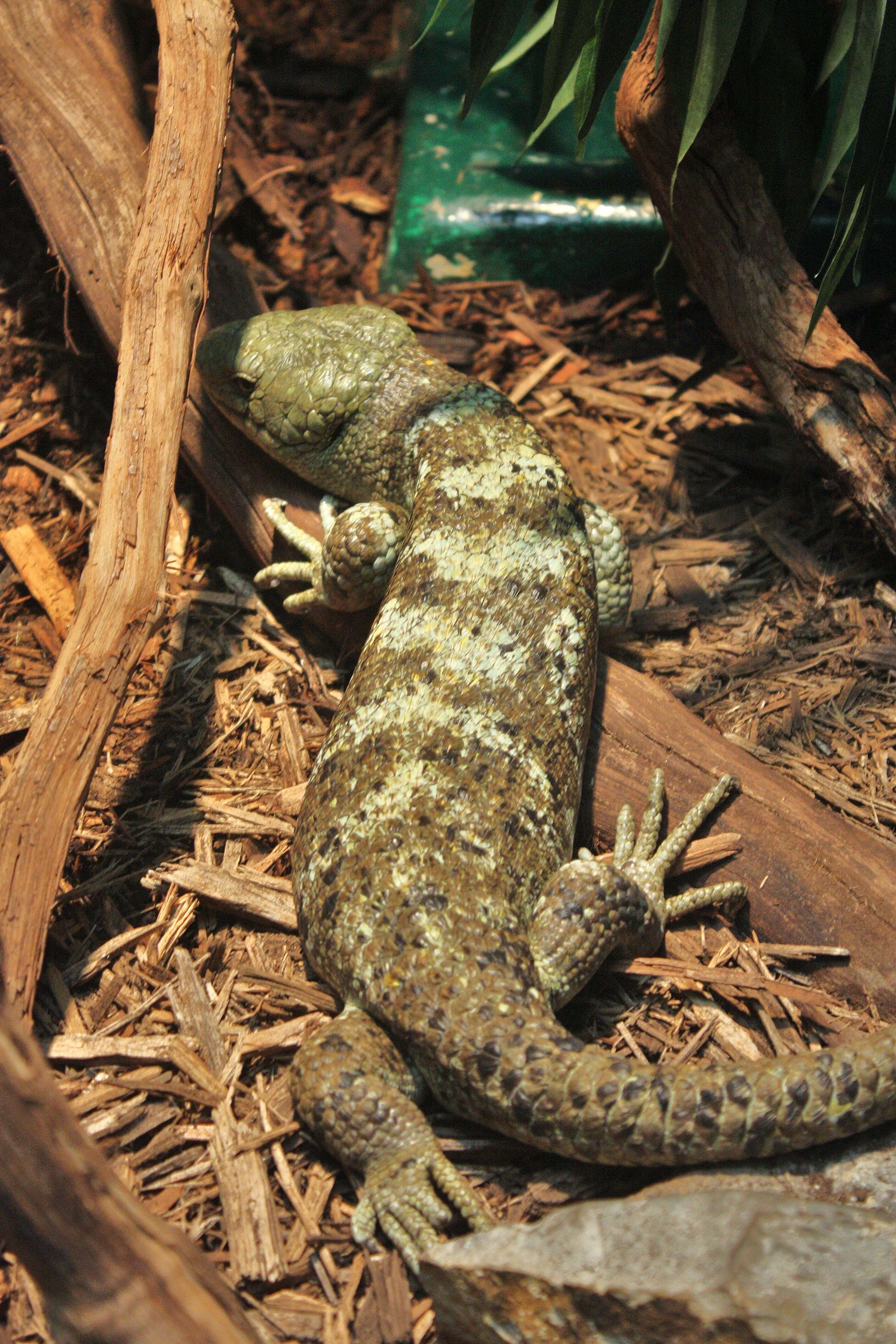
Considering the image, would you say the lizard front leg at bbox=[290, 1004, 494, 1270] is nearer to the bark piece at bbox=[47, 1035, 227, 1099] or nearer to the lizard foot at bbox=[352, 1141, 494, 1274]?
the lizard foot at bbox=[352, 1141, 494, 1274]

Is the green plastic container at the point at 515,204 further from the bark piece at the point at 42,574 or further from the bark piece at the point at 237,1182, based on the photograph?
the bark piece at the point at 237,1182

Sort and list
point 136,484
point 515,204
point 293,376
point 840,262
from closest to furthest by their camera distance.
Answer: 1. point 136,484
2. point 840,262
3. point 293,376
4. point 515,204

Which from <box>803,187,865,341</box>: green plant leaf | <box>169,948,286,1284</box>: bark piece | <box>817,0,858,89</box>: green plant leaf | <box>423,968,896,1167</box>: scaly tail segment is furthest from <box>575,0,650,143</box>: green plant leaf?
<box>169,948,286,1284</box>: bark piece

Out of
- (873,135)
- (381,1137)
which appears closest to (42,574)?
(381,1137)

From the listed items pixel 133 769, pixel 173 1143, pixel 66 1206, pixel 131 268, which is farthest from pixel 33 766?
pixel 131 268

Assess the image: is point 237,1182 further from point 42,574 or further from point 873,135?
point 873,135

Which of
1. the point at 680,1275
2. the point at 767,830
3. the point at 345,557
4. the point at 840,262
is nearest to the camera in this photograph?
the point at 680,1275
